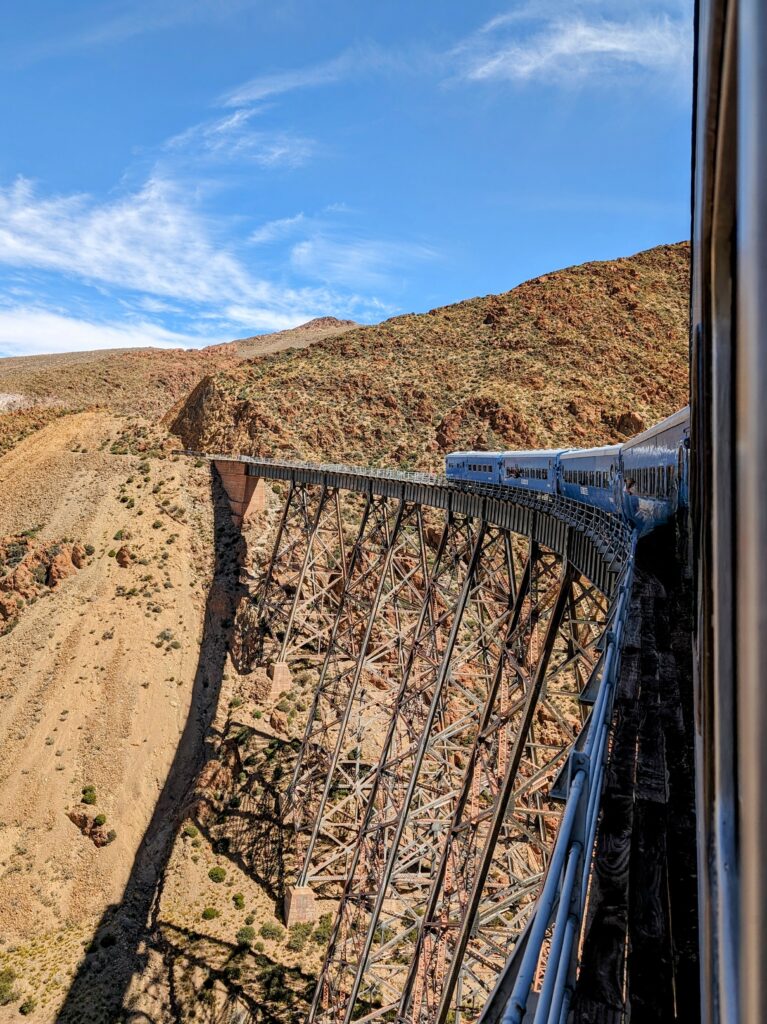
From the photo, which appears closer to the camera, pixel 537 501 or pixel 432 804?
pixel 537 501

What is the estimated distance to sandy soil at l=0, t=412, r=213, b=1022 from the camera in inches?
765

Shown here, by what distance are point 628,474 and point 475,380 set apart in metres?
34.7

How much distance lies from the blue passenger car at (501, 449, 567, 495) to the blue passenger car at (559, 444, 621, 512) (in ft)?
1.62

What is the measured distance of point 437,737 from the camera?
42.3ft

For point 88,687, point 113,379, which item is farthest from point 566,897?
point 113,379

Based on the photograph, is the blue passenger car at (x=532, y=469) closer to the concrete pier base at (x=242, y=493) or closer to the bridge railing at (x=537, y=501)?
the bridge railing at (x=537, y=501)

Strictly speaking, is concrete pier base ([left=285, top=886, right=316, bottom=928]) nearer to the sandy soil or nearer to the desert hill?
the desert hill

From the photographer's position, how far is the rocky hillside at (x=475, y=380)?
4003cm

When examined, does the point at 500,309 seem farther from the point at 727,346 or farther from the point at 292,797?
the point at 727,346

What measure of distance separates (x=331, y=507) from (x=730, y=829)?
2941cm

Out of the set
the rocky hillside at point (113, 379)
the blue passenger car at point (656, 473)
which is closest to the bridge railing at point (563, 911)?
the blue passenger car at point (656, 473)

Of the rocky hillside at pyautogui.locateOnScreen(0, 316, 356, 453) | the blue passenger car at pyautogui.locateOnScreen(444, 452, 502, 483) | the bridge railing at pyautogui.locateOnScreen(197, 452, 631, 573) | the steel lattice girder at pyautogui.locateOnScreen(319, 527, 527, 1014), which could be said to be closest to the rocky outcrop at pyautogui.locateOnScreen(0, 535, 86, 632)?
the bridge railing at pyautogui.locateOnScreen(197, 452, 631, 573)

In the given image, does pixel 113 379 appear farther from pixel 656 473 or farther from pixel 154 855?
pixel 656 473

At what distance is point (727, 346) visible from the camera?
1.02 m
